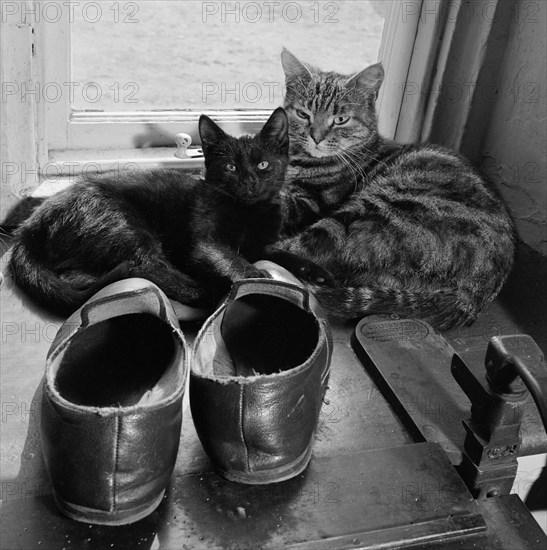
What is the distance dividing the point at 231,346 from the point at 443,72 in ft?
3.79

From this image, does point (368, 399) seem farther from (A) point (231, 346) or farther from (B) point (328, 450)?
(A) point (231, 346)

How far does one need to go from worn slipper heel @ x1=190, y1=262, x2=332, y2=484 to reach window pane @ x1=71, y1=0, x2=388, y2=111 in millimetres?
997

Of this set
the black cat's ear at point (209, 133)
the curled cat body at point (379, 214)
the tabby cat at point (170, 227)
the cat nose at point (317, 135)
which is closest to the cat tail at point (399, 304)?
the curled cat body at point (379, 214)

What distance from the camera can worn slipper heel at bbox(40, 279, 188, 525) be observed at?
82 centimetres

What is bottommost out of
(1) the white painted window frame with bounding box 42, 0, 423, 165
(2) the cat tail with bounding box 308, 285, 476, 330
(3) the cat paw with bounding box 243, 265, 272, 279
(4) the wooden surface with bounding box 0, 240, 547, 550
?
(4) the wooden surface with bounding box 0, 240, 547, 550

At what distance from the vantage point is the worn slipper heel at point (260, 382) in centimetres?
89

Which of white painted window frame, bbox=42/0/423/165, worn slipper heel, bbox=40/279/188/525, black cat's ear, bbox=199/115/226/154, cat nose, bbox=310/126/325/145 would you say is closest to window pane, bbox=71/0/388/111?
white painted window frame, bbox=42/0/423/165

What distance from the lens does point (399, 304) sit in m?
1.45

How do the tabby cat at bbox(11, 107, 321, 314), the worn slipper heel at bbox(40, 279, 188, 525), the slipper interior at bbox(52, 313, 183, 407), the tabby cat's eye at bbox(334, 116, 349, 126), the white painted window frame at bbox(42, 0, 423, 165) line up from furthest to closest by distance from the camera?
the tabby cat's eye at bbox(334, 116, 349, 126), the white painted window frame at bbox(42, 0, 423, 165), the tabby cat at bbox(11, 107, 321, 314), the slipper interior at bbox(52, 313, 183, 407), the worn slipper heel at bbox(40, 279, 188, 525)

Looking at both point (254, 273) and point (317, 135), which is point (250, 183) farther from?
point (317, 135)

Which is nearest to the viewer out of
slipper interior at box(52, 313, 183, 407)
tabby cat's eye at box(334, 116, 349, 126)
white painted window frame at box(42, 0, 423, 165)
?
slipper interior at box(52, 313, 183, 407)

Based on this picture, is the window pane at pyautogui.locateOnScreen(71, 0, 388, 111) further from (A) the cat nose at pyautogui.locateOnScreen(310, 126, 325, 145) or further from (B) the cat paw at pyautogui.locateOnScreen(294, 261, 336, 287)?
(B) the cat paw at pyautogui.locateOnScreen(294, 261, 336, 287)

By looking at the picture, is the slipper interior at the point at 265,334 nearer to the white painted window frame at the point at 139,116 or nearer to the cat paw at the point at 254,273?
the cat paw at the point at 254,273

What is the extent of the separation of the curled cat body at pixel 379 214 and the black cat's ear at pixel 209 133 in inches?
12.2
